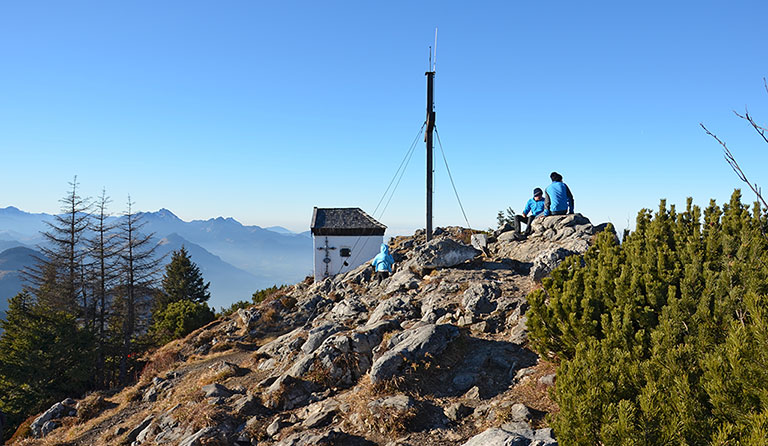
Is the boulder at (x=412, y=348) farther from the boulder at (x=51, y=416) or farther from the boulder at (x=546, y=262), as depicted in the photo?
the boulder at (x=51, y=416)

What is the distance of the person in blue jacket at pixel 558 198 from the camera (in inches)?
684

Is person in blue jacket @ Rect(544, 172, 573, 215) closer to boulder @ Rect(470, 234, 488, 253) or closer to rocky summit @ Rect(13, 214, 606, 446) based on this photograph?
rocky summit @ Rect(13, 214, 606, 446)

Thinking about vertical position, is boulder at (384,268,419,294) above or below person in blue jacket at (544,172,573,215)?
below

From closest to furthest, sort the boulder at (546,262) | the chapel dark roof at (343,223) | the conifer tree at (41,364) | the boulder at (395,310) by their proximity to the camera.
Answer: the boulder at (395,310) < the boulder at (546,262) < the conifer tree at (41,364) < the chapel dark roof at (343,223)

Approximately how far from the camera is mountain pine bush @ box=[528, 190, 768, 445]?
3.99 meters

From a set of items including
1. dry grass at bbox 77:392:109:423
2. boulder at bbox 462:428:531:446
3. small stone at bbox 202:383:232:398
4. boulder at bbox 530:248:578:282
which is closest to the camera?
boulder at bbox 462:428:531:446

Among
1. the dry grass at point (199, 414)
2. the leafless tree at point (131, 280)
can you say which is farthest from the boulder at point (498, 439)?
the leafless tree at point (131, 280)

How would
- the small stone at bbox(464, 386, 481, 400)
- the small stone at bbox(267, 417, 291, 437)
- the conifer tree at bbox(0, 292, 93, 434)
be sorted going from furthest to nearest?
the conifer tree at bbox(0, 292, 93, 434) < the small stone at bbox(267, 417, 291, 437) < the small stone at bbox(464, 386, 481, 400)

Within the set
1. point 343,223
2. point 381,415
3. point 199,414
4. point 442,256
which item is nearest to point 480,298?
point 442,256

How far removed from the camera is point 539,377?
310 inches

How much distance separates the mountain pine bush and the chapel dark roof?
23468mm

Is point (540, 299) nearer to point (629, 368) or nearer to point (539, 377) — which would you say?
point (539, 377)

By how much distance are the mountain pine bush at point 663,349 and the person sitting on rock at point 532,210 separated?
919cm

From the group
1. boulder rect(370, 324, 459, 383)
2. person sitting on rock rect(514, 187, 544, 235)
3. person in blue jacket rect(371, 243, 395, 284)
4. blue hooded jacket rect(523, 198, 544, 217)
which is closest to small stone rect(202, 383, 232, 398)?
boulder rect(370, 324, 459, 383)
